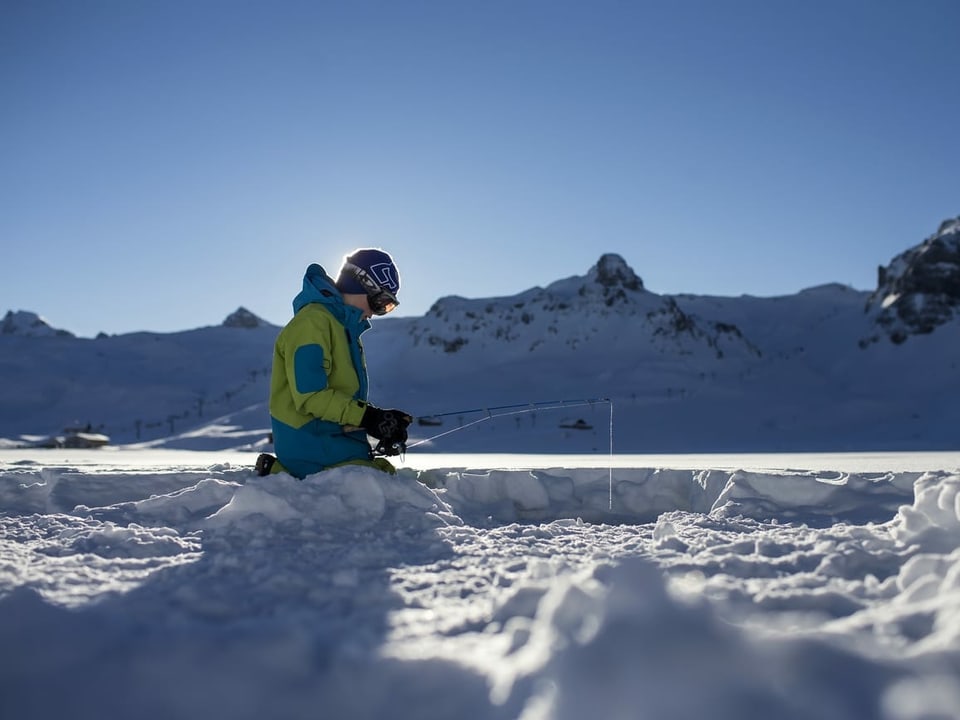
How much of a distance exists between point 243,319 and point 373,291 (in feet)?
262

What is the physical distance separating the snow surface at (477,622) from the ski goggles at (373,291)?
4.57 ft

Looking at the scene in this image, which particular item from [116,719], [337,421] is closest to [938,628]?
[116,719]

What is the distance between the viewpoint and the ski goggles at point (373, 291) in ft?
11.9

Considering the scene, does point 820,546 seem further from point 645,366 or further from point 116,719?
point 645,366

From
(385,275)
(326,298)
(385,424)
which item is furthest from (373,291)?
(385,424)

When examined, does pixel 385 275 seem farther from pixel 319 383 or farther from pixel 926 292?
pixel 926 292

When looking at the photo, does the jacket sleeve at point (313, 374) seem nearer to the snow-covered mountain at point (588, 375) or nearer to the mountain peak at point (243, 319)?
the snow-covered mountain at point (588, 375)

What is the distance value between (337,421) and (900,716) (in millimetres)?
2489

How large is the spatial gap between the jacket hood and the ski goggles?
0.35 feet

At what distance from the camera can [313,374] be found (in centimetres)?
318

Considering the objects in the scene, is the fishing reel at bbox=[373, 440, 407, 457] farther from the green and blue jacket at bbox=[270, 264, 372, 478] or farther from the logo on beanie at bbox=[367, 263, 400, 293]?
the logo on beanie at bbox=[367, 263, 400, 293]

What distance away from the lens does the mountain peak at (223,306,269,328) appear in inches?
3091

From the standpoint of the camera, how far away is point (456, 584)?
1.82 metres

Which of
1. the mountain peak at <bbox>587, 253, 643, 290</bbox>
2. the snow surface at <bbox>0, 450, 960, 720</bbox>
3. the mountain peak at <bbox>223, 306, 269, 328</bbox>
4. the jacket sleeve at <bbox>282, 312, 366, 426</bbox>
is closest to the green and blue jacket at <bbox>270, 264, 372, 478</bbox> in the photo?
the jacket sleeve at <bbox>282, 312, 366, 426</bbox>
